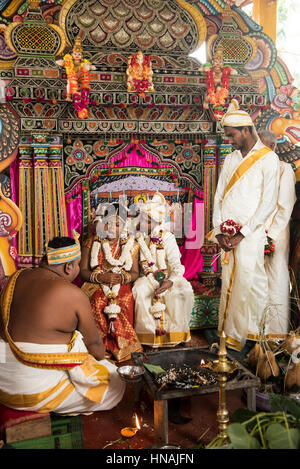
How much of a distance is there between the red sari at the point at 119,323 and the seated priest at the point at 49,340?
1193 millimetres

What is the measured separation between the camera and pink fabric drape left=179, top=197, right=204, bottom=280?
19.6 feet

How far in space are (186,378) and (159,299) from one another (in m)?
1.56

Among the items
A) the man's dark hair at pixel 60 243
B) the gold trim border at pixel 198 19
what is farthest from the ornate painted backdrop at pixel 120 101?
the man's dark hair at pixel 60 243

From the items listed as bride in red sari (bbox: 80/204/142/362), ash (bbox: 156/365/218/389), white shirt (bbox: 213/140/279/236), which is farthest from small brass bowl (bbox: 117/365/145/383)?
white shirt (bbox: 213/140/279/236)

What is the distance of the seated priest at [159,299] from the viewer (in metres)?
4.82

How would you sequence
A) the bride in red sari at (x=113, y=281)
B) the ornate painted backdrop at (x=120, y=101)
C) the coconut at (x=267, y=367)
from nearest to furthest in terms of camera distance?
the coconut at (x=267, y=367)
the bride in red sari at (x=113, y=281)
the ornate painted backdrop at (x=120, y=101)

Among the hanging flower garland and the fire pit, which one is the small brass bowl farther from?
the hanging flower garland

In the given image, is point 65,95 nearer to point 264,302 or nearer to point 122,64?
point 122,64

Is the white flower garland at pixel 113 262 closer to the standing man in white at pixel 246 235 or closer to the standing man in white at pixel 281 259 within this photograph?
the standing man in white at pixel 246 235

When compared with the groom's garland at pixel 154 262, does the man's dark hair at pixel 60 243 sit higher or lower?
higher

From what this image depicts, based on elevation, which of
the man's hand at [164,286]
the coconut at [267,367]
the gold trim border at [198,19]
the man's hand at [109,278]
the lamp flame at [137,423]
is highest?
the gold trim border at [198,19]
